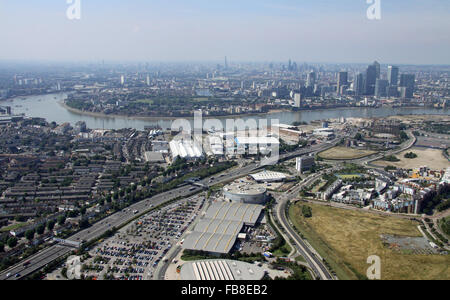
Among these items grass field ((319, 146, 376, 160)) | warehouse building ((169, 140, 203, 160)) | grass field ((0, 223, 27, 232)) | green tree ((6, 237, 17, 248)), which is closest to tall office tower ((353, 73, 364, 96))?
grass field ((319, 146, 376, 160))

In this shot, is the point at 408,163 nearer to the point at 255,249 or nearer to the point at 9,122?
the point at 255,249

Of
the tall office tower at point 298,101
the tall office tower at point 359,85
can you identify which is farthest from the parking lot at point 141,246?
the tall office tower at point 359,85

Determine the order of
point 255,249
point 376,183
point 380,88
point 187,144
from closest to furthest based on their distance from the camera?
point 255,249 → point 376,183 → point 187,144 → point 380,88

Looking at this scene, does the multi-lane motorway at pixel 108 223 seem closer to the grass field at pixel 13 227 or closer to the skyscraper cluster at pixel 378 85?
the grass field at pixel 13 227

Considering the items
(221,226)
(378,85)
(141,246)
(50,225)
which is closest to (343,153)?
(221,226)
